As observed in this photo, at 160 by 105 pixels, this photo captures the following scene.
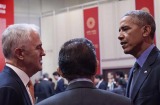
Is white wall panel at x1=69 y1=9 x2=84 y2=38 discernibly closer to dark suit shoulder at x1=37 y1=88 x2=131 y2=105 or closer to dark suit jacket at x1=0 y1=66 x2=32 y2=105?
dark suit jacket at x1=0 y1=66 x2=32 y2=105

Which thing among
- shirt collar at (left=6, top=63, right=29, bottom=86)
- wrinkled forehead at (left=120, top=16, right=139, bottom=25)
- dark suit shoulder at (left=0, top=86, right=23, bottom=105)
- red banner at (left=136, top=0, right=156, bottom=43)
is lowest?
dark suit shoulder at (left=0, top=86, right=23, bottom=105)

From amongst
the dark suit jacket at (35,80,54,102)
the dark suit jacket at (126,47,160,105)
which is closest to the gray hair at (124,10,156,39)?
the dark suit jacket at (126,47,160,105)

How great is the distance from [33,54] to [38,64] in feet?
0.27

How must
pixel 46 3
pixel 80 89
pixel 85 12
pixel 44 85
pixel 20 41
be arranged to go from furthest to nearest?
pixel 46 3
pixel 85 12
pixel 44 85
pixel 20 41
pixel 80 89

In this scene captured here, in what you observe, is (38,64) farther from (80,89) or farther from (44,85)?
(44,85)

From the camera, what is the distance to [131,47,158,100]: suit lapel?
235 centimetres

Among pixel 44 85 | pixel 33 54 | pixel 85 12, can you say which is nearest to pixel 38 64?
pixel 33 54

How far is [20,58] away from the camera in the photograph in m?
2.18

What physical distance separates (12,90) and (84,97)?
55 cm

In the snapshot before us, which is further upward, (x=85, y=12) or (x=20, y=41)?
(x=85, y=12)

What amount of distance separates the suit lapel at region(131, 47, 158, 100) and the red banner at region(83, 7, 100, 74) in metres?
10.2

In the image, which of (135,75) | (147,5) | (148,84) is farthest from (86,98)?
(147,5)

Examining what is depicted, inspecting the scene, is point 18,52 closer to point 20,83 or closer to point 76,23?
point 20,83

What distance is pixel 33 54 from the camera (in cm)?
222
